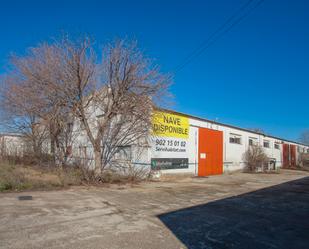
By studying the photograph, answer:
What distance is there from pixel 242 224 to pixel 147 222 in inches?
101

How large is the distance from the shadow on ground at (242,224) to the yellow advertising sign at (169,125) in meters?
9.23

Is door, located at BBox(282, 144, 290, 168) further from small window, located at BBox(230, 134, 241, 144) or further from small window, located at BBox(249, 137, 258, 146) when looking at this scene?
small window, located at BBox(230, 134, 241, 144)

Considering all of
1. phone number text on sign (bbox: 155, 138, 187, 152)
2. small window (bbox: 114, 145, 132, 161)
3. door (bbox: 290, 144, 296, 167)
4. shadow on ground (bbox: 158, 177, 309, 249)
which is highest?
door (bbox: 290, 144, 296, 167)

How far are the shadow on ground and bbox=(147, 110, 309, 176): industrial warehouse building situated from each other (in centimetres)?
935

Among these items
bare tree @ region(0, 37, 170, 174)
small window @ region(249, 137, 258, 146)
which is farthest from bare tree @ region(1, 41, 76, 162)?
small window @ region(249, 137, 258, 146)

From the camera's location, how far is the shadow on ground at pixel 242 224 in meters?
6.17

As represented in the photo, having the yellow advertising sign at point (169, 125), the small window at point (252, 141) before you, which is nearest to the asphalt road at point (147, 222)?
the yellow advertising sign at point (169, 125)

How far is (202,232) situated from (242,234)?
94 cm

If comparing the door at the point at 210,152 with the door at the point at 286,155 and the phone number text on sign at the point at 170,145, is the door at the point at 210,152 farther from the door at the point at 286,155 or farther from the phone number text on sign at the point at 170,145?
the door at the point at 286,155

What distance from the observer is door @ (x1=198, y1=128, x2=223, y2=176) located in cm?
2398

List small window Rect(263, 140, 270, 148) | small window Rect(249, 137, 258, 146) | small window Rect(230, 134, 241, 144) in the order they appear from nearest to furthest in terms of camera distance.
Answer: small window Rect(230, 134, 241, 144) → small window Rect(249, 137, 258, 146) → small window Rect(263, 140, 270, 148)

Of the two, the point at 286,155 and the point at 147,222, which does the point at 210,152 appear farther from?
the point at 286,155

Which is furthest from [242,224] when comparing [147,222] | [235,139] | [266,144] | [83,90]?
[266,144]

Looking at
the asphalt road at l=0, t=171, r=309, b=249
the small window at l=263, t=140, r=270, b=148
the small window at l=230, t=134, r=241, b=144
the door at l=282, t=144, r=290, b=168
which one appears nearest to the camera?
the asphalt road at l=0, t=171, r=309, b=249
